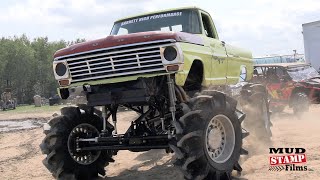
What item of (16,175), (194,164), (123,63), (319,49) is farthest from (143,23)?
(319,49)

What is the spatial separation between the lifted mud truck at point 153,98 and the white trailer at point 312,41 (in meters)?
25.3

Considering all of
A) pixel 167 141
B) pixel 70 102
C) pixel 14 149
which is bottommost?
pixel 14 149

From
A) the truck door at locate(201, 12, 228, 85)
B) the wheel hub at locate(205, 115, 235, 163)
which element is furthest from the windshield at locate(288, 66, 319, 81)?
the wheel hub at locate(205, 115, 235, 163)

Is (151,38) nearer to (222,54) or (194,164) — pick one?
(194,164)

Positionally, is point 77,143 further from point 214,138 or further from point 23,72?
point 23,72

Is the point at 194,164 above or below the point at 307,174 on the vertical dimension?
above

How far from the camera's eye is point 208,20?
320 inches

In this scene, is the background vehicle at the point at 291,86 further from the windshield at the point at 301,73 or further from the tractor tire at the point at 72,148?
the tractor tire at the point at 72,148

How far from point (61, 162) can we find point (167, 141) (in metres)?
1.87

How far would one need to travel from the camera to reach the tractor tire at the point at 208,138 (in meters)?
5.67

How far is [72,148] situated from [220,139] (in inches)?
96.4

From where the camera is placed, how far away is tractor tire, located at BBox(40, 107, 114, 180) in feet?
22.7

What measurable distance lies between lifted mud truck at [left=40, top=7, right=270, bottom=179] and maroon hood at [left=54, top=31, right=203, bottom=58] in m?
0.01

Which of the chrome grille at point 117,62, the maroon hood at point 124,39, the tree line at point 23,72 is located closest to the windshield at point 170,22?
the maroon hood at point 124,39
